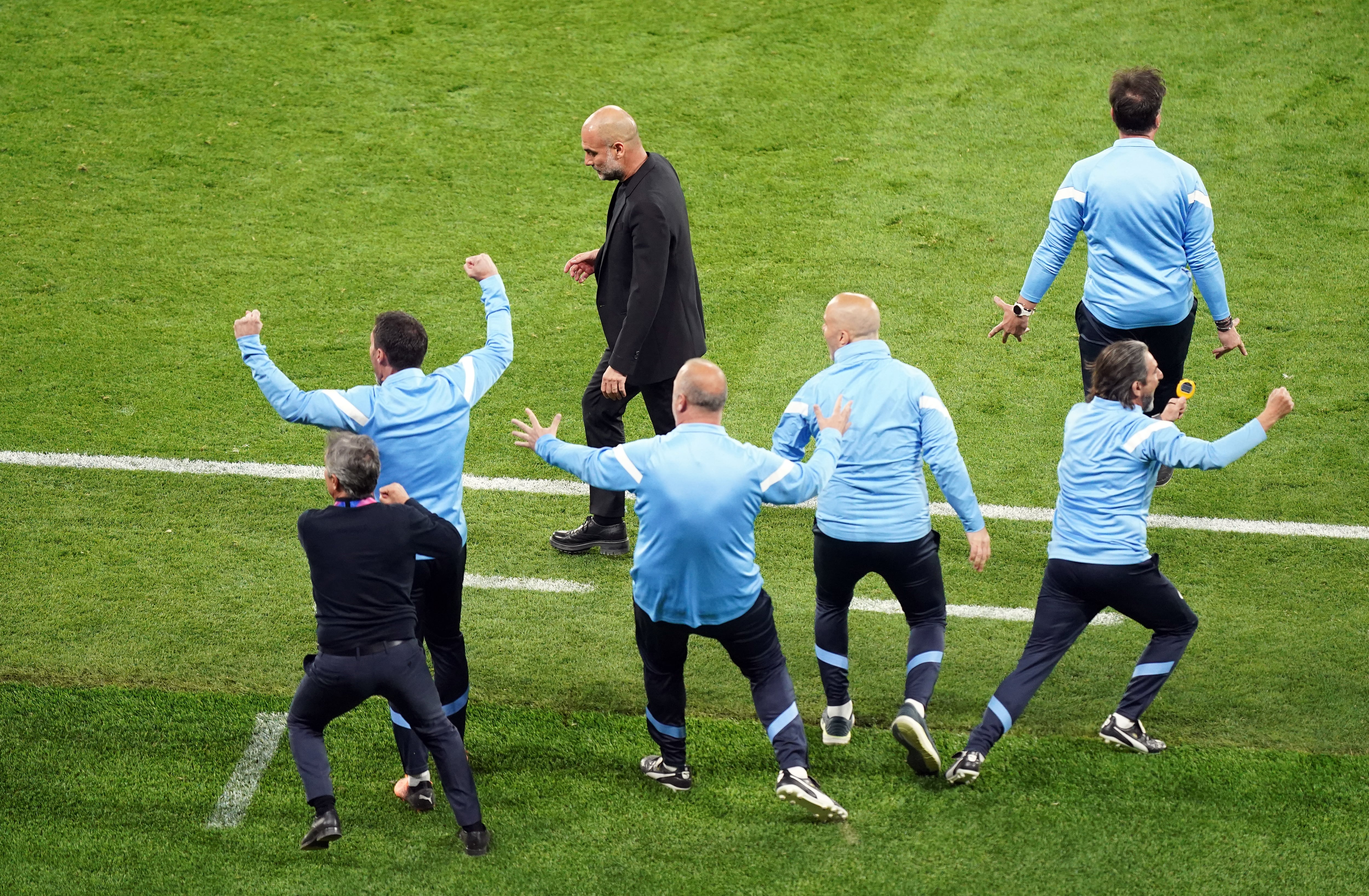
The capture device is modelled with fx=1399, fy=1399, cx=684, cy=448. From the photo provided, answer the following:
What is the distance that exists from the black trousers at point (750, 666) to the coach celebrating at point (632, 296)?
1.72 meters

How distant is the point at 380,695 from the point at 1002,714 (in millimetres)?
2437

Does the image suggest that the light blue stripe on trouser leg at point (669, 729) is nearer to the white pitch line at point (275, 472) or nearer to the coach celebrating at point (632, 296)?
the coach celebrating at point (632, 296)

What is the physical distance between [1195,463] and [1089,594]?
0.68 metres

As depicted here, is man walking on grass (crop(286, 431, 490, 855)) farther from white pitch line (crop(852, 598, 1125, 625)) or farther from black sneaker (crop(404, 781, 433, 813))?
white pitch line (crop(852, 598, 1125, 625))

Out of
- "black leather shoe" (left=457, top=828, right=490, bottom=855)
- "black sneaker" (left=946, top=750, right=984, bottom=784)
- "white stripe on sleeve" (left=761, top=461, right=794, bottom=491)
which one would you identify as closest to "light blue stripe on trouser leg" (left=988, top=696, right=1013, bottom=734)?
"black sneaker" (left=946, top=750, right=984, bottom=784)

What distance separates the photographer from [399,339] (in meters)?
5.36

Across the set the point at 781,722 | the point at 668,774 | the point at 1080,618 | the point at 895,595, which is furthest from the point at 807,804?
the point at 1080,618

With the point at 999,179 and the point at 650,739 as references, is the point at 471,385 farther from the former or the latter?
the point at 999,179

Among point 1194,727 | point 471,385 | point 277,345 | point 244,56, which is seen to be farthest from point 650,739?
point 244,56

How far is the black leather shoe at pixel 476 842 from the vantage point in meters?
5.25

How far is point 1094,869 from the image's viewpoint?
5148mm

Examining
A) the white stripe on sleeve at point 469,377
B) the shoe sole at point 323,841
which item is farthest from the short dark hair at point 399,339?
the shoe sole at point 323,841

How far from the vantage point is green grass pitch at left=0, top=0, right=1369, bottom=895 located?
542cm

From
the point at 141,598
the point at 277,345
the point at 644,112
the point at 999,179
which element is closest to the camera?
the point at 141,598
